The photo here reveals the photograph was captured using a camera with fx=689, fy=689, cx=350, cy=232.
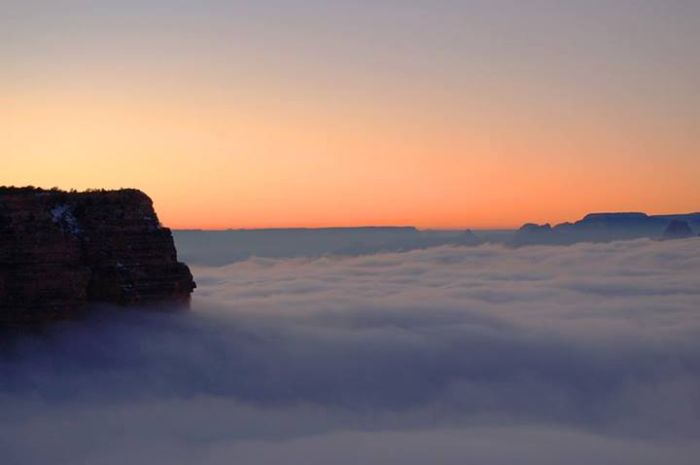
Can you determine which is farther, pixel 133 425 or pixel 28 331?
pixel 28 331

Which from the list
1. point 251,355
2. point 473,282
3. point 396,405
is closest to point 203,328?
point 251,355

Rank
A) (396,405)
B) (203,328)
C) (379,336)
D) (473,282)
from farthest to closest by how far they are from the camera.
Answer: (473,282), (379,336), (203,328), (396,405)

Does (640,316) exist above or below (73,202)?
below

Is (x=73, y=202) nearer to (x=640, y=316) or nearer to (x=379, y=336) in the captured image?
(x=379, y=336)

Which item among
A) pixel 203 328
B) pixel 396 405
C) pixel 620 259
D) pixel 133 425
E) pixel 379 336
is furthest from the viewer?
pixel 620 259

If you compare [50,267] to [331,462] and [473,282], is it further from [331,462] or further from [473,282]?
[473,282]

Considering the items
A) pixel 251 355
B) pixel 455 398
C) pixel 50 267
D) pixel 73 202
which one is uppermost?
pixel 73 202
